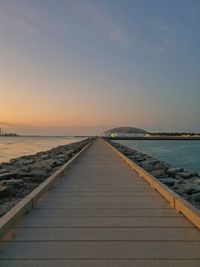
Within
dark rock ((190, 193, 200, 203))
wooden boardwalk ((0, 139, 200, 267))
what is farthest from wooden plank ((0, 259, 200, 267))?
dark rock ((190, 193, 200, 203))

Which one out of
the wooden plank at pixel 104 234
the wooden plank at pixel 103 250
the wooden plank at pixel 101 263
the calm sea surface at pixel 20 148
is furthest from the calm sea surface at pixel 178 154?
the wooden plank at pixel 101 263

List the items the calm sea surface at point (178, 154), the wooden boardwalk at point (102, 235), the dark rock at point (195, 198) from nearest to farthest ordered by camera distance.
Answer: the wooden boardwalk at point (102, 235) → the dark rock at point (195, 198) → the calm sea surface at point (178, 154)

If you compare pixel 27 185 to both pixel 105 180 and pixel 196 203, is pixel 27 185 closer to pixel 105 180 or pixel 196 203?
pixel 105 180

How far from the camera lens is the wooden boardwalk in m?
3.29

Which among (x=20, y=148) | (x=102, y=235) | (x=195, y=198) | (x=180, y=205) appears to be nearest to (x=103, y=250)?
(x=102, y=235)

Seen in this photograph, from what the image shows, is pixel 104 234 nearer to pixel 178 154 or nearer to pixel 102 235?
pixel 102 235

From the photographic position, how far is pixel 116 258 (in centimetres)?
331

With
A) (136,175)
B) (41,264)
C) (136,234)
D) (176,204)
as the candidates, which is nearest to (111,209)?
(176,204)

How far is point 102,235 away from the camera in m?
3.96

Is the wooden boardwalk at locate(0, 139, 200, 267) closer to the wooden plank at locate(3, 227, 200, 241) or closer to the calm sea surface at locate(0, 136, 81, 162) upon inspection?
the wooden plank at locate(3, 227, 200, 241)

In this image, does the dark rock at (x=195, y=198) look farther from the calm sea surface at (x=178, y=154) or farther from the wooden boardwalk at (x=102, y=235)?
the calm sea surface at (x=178, y=154)

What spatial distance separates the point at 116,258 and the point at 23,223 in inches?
57.5

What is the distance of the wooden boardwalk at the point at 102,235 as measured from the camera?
3289mm

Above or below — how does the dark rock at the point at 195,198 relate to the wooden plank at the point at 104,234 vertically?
below
